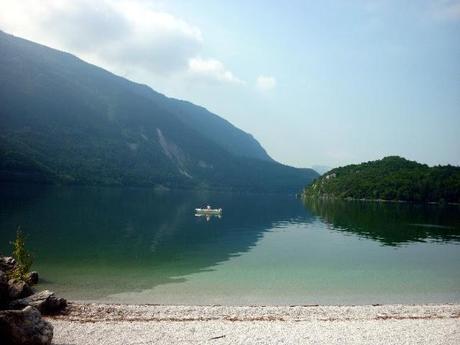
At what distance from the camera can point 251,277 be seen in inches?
1539

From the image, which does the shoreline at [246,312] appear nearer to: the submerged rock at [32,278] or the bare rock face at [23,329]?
the bare rock face at [23,329]

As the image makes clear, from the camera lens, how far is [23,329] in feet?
52.0

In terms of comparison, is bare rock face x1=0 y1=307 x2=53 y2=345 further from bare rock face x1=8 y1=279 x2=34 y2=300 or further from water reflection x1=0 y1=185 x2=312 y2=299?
water reflection x1=0 y1=185 x2=312 y2=299

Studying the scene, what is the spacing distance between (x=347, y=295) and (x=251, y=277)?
31.0ft

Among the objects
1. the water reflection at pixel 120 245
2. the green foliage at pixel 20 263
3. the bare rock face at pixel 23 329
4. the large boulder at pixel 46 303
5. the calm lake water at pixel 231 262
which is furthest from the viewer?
the water reflection at pixel 120 245

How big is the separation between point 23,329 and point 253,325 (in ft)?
36.7

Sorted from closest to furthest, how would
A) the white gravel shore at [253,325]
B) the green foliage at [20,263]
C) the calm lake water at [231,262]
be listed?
1. the white gravel shore at [253,325]
2. the green foliage at [20,263]
3. the calm lake water at [231,262]

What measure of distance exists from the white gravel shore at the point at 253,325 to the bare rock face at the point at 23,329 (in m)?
1.73

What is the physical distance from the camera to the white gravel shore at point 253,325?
1928 cm

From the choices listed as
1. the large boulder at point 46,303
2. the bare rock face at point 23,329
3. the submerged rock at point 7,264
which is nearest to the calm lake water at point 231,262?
the submerged rock at point 7,264

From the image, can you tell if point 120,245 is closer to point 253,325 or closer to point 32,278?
point 32,278

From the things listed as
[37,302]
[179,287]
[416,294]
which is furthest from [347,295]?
[37,302]

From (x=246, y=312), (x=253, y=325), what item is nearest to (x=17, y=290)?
(x=246, y=312)

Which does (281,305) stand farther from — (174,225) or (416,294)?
(174,225)
